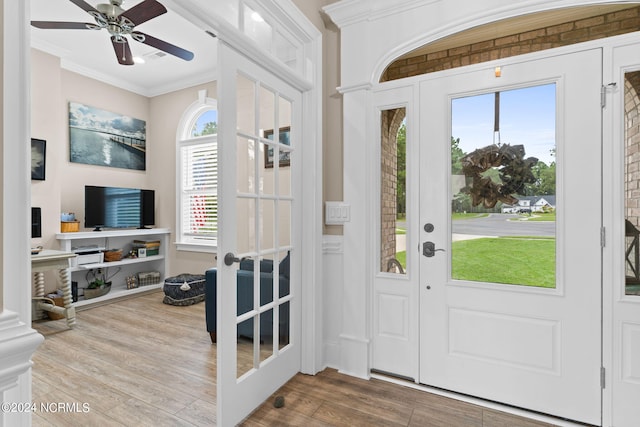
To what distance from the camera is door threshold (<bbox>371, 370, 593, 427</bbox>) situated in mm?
1866

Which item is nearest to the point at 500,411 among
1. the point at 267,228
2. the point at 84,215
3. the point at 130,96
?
the point at 267,228

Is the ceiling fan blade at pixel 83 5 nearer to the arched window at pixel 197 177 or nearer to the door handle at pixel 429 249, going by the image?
the arched window at pixel 197 177

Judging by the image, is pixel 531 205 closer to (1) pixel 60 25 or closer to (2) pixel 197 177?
(1) pixel 60 25

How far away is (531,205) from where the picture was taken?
199 cm

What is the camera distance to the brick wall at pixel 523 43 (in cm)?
204

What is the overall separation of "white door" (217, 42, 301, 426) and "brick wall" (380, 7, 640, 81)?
896mm

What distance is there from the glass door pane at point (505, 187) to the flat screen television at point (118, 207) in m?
4.44

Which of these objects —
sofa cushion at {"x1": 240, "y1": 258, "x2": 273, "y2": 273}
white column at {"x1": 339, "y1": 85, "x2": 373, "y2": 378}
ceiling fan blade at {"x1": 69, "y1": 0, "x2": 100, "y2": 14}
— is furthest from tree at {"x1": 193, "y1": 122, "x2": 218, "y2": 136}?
sofa cushion at {"x1": 240, "y1": 258, "x2": 273, "y2": 273}

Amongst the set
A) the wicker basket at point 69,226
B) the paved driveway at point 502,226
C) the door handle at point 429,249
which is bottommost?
the door handle at point 429,249

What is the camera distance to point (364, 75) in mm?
2414

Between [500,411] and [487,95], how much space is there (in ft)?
6.21

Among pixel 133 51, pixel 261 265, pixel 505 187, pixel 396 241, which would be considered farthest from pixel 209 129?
pixel 505 187

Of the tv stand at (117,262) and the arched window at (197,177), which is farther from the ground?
the arched window at (197,177)

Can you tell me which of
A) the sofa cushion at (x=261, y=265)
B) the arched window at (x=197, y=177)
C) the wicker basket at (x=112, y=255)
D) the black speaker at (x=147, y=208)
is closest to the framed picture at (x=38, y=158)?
the wicker basket at (x=112, y=255)
